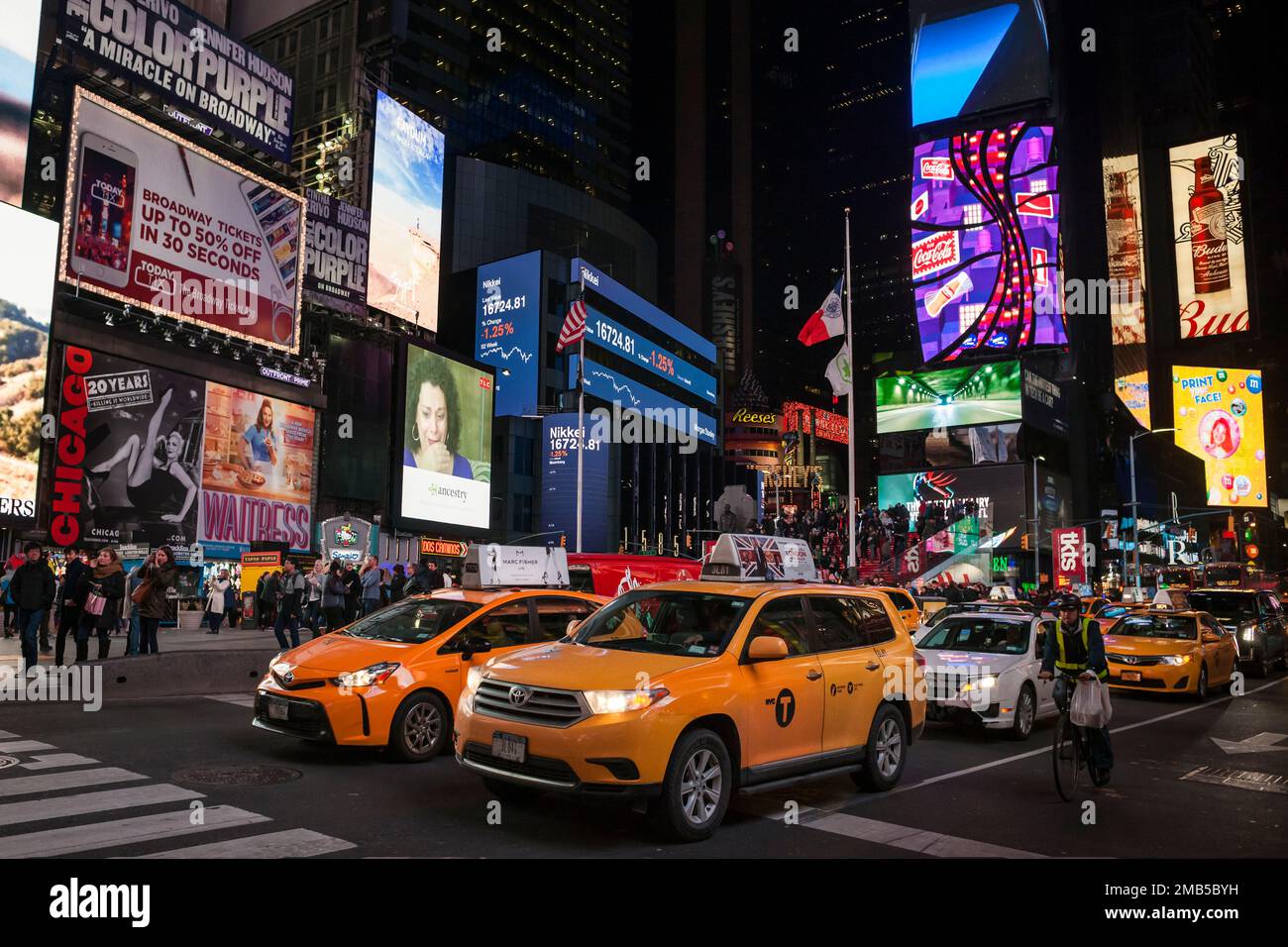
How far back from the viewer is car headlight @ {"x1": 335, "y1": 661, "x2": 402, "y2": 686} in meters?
8.80

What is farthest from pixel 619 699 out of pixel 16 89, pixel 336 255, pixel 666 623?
pixel 336 255

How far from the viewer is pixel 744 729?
7.00 metres

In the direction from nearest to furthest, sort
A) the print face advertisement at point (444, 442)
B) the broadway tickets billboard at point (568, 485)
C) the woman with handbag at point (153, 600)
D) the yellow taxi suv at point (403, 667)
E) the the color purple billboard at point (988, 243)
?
the yellow taxi suv at point (403, 667), the woman with handbag at point (153, 600), the print face advertisement at point (444, 442), the broadway tickets billboard at point (568, 485), the the color purple billboard at point (988, 243)

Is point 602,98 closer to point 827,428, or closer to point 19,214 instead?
point 827,428

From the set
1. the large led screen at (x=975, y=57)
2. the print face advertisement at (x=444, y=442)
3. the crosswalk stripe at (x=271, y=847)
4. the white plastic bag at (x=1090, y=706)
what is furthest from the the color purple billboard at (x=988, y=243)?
the crosswalk stripe at (x=271, y=847)

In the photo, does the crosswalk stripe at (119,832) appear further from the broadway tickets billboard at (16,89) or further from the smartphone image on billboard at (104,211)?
the broadway tickets billboard at (16,89)

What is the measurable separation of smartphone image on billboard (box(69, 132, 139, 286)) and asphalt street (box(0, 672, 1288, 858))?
28.0 metres

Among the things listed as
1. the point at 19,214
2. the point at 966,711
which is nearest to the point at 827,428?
the point at 19,214

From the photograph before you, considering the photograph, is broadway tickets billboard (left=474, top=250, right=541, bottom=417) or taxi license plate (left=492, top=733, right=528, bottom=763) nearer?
taxi license plate (left=492, top=733, right=528, bottom=763)

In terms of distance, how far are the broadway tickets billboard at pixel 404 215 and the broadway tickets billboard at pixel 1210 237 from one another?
8286cm

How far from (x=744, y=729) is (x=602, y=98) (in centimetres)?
11499

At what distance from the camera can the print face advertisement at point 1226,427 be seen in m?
95.9

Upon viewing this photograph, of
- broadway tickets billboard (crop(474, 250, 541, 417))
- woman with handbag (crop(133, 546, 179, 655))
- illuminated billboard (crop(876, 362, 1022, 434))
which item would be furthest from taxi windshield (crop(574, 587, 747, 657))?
illuminated billboard (crop(876, 362, 1022, 434))

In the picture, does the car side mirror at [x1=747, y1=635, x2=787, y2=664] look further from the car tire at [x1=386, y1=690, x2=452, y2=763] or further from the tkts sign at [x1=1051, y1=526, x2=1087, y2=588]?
the tkts sign at [x1=1051, y1=526, x2=1087, y2=588]
